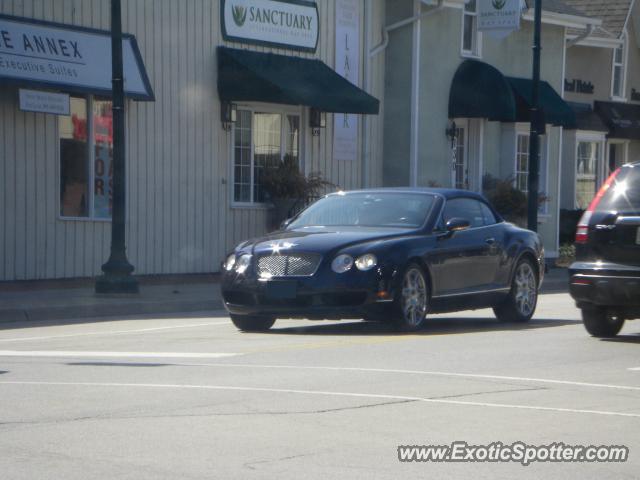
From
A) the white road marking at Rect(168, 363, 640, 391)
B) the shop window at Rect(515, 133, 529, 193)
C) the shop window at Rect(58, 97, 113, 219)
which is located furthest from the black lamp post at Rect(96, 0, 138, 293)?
the shop window at Rect(515, 133, 529, 193)

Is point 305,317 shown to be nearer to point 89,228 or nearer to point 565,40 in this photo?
point 89,228

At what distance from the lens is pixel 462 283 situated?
47.4 ft

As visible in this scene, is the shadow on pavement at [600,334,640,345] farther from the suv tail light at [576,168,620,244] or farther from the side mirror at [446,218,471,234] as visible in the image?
the side mirror at [446,218,471,234]

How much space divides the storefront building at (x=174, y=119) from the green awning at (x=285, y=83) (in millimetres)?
31

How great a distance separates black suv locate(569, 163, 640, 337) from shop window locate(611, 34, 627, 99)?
2576 centimetres

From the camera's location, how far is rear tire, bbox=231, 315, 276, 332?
46.1 ft

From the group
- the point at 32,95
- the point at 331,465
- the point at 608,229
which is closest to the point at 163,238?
the point at 32,95

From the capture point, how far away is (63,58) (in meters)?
20.1

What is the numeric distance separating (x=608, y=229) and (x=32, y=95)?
10.0 m

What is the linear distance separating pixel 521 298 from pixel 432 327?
1341mm

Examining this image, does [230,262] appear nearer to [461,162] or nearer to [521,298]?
[521,298]

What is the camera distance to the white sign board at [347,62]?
2609 centimetres

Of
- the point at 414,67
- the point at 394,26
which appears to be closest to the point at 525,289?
the point at 414,67

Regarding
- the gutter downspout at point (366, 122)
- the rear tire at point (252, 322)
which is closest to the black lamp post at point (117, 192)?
the rear tire at point (252, 322)
